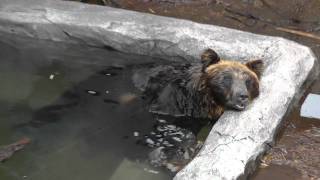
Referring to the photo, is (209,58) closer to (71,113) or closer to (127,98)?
(127,98)

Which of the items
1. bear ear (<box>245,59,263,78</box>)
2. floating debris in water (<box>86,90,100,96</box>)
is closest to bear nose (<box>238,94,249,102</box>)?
bear ear (<box>245,59,263,78</box>)

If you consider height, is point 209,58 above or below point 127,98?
above

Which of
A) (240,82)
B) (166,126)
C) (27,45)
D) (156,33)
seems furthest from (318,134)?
(27,45)

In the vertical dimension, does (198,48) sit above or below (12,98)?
above

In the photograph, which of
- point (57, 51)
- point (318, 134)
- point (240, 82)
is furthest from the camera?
point (57, 51)

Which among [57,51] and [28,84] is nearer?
[28,84]

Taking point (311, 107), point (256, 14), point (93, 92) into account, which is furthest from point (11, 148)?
point (256, 14)

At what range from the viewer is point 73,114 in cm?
601

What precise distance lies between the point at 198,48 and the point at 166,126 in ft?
4.00

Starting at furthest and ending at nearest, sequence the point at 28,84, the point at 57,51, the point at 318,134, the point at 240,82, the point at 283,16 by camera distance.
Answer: the point at 283,16, the point at 57,51, the point at 28,84, the point at 318,134, the point at 240,82

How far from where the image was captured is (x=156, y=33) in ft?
22.7

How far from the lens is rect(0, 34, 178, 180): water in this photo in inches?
206

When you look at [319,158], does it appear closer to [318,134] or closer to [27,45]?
[318,134]

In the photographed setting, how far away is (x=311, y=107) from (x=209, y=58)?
1.34 m
